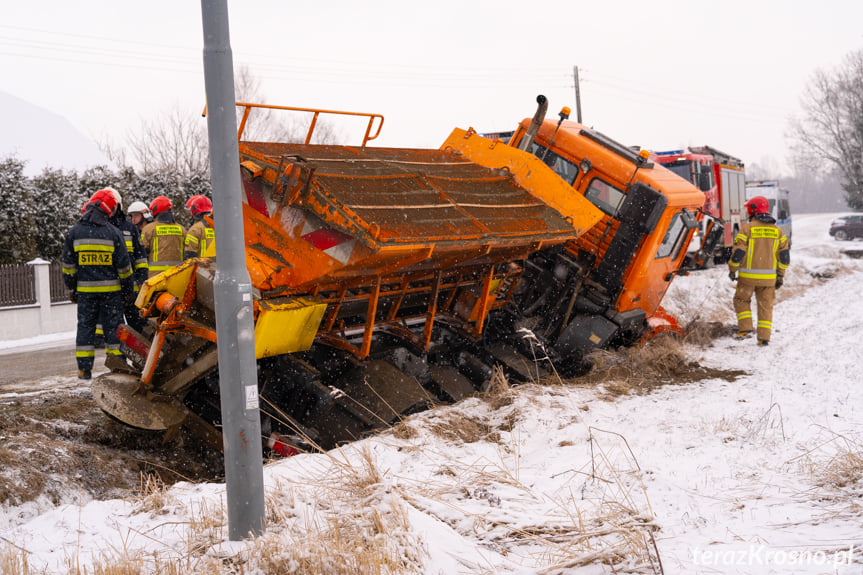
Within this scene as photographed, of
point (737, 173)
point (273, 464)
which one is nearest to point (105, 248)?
point (273, 464)

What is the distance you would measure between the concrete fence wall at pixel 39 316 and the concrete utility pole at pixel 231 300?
10143mm

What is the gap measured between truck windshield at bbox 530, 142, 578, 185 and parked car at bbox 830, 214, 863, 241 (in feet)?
116

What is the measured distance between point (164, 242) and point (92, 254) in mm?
1452

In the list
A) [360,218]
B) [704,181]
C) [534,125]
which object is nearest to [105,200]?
[360,218]

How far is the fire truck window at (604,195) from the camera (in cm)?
746

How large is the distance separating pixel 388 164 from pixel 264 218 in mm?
1223

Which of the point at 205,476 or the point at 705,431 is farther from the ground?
the point at 705,431

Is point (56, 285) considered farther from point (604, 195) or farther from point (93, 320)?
point (604, 195)

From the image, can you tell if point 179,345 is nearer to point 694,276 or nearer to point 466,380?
point 466,380

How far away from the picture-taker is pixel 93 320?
22.4ft

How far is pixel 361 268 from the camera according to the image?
5.12 meters

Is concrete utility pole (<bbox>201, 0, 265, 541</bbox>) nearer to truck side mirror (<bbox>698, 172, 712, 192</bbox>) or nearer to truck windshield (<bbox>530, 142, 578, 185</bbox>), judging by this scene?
truck windshield (<bbox>530, 142, 578, 185</bbox>)

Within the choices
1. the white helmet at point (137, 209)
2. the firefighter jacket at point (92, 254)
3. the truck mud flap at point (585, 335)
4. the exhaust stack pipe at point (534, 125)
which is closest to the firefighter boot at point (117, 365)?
the firefighter jacket at point (92, 254)

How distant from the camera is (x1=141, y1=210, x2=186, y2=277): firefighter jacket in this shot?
324 inches
